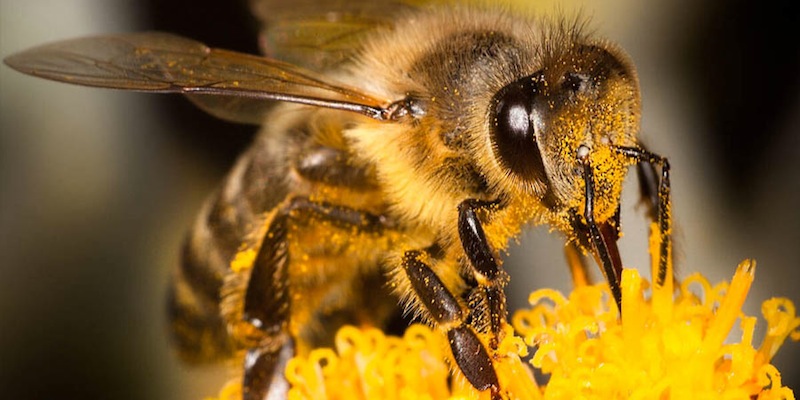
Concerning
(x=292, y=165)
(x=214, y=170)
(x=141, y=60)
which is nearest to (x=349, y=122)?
(x=292, y=165)

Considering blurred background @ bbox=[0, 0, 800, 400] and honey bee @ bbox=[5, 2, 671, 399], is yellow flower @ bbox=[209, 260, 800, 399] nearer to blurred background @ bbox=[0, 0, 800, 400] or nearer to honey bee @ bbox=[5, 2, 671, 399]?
honey bee @ bbox=[5, 2, 671, 399]

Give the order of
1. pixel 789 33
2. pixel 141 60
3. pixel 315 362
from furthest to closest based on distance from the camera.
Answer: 1. pixel 789 33
2. pixel 315 362
3. pixel 141 60

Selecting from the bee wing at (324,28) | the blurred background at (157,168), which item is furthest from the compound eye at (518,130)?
the blurred background at (157,168)

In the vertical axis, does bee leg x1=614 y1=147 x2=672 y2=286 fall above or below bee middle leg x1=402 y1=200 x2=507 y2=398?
above

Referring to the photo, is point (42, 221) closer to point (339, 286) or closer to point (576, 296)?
point (339, 286)

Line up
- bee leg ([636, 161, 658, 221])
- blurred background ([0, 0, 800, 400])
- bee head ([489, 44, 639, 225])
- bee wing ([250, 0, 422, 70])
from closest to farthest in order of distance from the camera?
1. bee head ([489, 44, 639, 225])
2. bee leg ([636, 161, 658, 221])
3. bee wing ([250, 0, 422, 70])
4. blurred background ([0, 0, 800, 400])

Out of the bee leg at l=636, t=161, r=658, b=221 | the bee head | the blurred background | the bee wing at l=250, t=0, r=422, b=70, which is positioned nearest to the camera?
the bee head

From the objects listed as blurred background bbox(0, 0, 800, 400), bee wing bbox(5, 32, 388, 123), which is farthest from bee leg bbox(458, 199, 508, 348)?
blurred background bbox(0, 0, 800, 400)

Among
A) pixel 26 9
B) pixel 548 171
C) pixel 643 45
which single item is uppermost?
pixel 643 45
